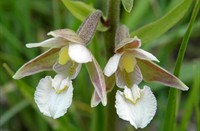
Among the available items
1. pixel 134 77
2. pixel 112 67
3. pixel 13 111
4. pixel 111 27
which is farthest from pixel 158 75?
pixel 13 111

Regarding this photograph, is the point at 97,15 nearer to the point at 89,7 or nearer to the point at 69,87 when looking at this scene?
the point at 89,7

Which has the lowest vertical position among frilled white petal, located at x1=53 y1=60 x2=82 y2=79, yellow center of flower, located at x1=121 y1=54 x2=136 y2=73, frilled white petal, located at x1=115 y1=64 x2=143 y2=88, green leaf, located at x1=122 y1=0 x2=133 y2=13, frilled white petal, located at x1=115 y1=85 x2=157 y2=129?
frilled white petal, located at x1=115 y1=85 x2=157 y2=129

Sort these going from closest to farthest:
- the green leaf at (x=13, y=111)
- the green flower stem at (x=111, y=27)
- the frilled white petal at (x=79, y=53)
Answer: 1. the frilled white petal at (x=79, y=53)
2. the green flower stem at (x=111, y=27)
3. the green leaf at (x=13, y=111)

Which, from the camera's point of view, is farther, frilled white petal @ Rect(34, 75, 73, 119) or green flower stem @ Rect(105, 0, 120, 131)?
green flower stem @ Rect(105, 0, 120, 131)

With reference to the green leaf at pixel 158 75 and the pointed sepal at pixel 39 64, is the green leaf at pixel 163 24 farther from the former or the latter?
the pointed sepal at pixel 39 64

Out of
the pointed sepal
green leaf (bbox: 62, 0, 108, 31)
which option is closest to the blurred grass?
green leaf (bbox: 62, 0, 108, 31)

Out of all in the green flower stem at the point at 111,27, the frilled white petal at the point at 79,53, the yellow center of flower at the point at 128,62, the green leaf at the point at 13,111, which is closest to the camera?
the frilled white petal at the point at 79,53

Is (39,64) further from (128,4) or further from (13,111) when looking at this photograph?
(13,111)

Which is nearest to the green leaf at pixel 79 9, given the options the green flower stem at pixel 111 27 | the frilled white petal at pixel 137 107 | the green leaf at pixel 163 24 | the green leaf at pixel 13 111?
the green flower stem at pixel 111 27

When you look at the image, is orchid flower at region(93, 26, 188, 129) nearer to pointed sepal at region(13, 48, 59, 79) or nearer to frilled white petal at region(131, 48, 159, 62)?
frilled white petal at region(131, 48, 159, 62)
